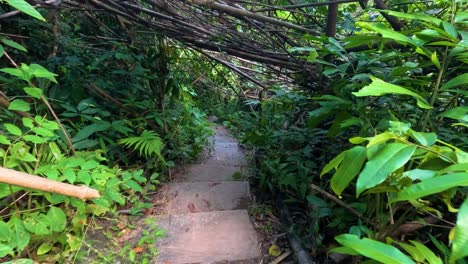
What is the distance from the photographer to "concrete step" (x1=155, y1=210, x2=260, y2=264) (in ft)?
4.94

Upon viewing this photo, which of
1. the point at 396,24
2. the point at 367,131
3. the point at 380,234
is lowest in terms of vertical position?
the point at 380,234

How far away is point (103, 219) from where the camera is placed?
1755mm

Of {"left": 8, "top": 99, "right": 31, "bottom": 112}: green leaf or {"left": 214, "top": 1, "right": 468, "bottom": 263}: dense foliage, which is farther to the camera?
{"left": 8, "top": 99, "right": 31, "bottom": 112}: green leaf

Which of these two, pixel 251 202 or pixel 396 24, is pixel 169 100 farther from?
pixel 396 24

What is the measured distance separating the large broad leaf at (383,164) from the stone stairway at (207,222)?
111 centimetres

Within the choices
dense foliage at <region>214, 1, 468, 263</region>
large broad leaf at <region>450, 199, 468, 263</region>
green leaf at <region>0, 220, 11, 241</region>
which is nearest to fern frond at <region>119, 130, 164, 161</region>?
dense foliage at <region>214, 1, 468, 263</region>

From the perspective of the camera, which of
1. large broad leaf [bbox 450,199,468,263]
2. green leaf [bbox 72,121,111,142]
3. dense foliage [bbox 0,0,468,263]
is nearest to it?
large broad leaf [bbox 450,199,468,263]

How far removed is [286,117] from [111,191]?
5.19ft

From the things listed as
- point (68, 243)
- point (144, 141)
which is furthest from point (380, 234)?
point (144, 141)

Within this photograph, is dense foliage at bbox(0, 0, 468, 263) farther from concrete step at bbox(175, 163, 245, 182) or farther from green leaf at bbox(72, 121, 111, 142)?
concrete step at bbox(175, 163, 245, 182)

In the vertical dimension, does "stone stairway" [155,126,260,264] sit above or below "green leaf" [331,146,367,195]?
below

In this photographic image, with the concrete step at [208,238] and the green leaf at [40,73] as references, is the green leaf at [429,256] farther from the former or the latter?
the green leaf at [40,73]

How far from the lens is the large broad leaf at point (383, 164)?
56cm

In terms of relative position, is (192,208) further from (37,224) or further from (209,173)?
(37,224)
